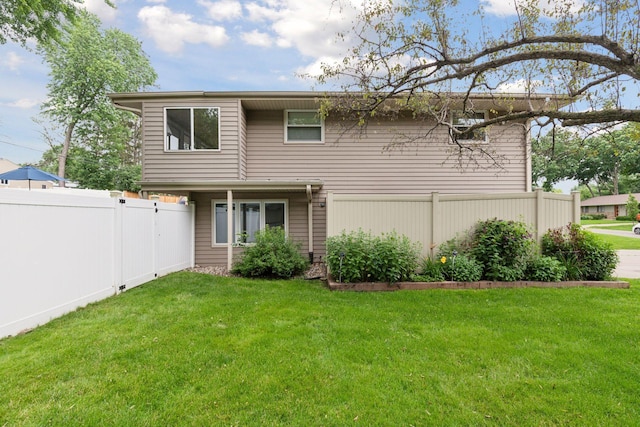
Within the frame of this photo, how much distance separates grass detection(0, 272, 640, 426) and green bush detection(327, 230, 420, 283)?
1083mm

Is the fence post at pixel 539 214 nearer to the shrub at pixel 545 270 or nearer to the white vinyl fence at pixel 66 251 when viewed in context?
the shrub at pixel 545 270

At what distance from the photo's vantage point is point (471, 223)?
259 inches

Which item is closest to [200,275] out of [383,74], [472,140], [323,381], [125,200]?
[125,200]

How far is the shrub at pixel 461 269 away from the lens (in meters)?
5.89

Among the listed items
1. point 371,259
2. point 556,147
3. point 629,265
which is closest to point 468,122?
point 556,147

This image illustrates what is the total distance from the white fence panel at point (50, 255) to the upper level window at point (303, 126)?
16.7ft

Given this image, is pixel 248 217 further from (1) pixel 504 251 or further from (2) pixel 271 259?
(1) pixel 504 251

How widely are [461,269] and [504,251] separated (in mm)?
961

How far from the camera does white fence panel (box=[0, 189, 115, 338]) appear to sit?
3459mm

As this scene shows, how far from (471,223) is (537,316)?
263cm

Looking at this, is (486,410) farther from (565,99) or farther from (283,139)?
(283,139)

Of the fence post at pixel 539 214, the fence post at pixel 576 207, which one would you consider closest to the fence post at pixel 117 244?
the fence post at pixel 539 214

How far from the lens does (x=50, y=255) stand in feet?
13.1

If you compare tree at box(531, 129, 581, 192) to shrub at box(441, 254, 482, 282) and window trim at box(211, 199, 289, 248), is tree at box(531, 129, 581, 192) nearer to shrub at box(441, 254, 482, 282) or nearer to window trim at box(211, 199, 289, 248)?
shrub at box(441, 254, 482, 282)
